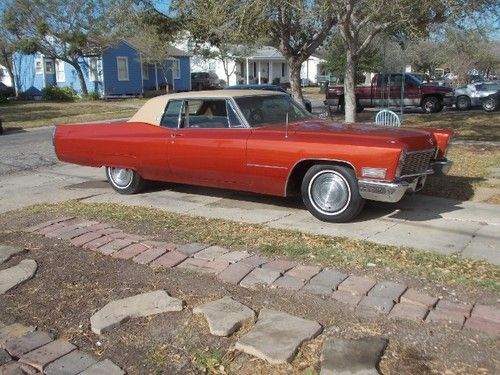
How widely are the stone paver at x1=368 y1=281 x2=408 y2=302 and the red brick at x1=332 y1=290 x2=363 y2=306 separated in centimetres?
12

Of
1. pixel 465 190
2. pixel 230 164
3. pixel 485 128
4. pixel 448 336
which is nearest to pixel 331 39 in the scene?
pixel 485 128

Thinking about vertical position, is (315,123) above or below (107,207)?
above

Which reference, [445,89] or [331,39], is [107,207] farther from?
[445,89]

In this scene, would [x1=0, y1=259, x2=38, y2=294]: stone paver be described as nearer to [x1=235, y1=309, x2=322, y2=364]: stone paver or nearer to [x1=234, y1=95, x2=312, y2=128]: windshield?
[x1=235, y1=309, x2=322, y2=364]: stone paver

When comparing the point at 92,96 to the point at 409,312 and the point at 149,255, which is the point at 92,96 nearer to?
the point at 149,255

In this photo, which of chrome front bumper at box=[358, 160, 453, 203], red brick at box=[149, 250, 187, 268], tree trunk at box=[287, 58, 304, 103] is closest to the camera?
red brick at box=[149, 250, 187, 268]

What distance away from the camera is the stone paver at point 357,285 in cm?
391

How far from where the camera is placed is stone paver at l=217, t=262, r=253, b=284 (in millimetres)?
4195

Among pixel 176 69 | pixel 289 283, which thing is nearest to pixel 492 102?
pixel 289 283

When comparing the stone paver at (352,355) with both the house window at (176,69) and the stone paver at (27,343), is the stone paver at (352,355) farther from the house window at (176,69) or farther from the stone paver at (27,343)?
the house window at (176,69)

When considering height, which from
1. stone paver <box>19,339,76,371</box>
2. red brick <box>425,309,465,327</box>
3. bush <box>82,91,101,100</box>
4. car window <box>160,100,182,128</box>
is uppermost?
bush <box>82,91,101,100</box>

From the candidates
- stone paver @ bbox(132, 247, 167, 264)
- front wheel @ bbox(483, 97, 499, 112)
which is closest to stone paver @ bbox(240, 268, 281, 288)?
stone paver @ bbox(132, 247, 167, 264)

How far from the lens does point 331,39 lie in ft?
60.1

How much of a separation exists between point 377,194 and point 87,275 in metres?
2.75
